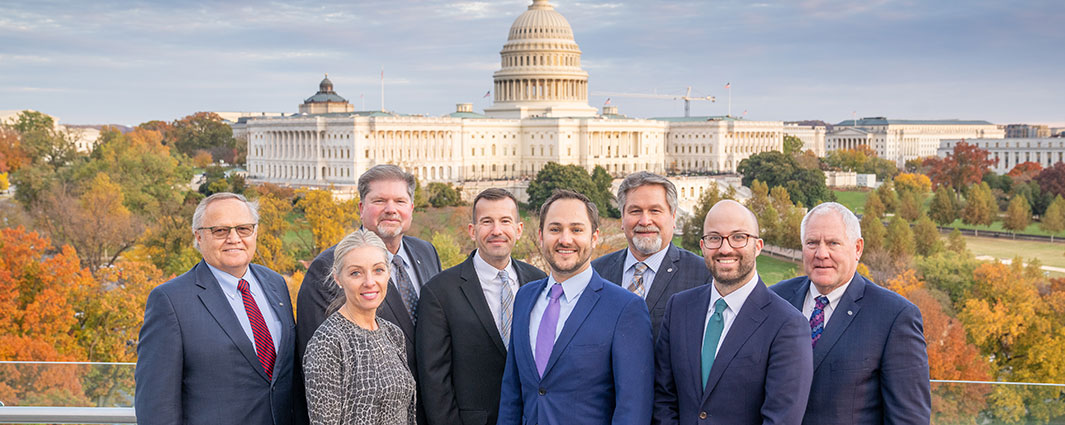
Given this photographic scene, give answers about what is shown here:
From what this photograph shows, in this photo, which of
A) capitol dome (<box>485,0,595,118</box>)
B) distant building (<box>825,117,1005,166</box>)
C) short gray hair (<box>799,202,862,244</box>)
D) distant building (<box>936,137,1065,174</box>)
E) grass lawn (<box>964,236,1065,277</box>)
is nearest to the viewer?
short gray hair (<box>799,202,862,244</box>)

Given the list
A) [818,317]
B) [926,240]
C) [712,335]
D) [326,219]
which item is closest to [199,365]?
[712,335]

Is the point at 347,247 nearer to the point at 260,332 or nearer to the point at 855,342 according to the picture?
the point at 260,332

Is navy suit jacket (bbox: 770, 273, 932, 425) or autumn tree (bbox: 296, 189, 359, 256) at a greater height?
navy suit jacket (bbox: 770, 273, 932, 425)

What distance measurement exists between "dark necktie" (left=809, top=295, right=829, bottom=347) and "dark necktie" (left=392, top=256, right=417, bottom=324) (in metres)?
3.31

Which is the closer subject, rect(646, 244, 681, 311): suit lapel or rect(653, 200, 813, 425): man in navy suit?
rect(653, 200, 813, 425): man in navy suit

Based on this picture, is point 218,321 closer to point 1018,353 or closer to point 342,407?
point 342,407

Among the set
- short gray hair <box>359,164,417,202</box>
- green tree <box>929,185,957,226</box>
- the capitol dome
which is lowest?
green tree <box>929,185,957,226</box>

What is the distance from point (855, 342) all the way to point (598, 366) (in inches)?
73.1

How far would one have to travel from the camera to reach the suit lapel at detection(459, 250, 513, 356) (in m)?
8.45

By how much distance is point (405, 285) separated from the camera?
925 centimetres

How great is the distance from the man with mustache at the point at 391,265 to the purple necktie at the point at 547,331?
130 cm

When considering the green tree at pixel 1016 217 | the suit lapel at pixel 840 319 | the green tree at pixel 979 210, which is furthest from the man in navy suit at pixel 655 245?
the green tree at pixel 979 210

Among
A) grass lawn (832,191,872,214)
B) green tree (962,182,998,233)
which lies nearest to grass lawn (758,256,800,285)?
green tree (962,182,998,233)

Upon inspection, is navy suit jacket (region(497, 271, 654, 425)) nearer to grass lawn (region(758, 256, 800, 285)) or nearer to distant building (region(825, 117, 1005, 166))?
grass lawn (region(758, 256, 800, 285))
